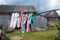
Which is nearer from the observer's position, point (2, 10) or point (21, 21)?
point (21, 21)

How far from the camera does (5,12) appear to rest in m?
25.2

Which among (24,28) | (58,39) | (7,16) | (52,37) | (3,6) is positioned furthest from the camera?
(3,6)

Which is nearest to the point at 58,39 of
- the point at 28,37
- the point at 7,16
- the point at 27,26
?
the point at 28,37

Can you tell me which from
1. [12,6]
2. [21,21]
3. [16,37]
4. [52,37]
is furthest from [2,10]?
[52,37]

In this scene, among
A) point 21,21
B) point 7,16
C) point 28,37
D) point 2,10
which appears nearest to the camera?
point 28,37

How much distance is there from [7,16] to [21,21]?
33.2 ft

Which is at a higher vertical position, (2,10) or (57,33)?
(2,10)

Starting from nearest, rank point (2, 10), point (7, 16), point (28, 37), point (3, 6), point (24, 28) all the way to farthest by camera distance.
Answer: point (28, 37), point (24, 28), point (7, 16), point (2, 10), point (3, 6)

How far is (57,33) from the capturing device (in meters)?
8.23

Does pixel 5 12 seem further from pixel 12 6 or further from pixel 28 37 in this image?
pixel 28 37

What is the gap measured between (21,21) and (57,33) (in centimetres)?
612

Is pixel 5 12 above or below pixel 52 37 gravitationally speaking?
above

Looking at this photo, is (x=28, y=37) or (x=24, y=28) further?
(x=24, y=28)

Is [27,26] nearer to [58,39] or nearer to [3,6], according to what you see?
[58,39]
